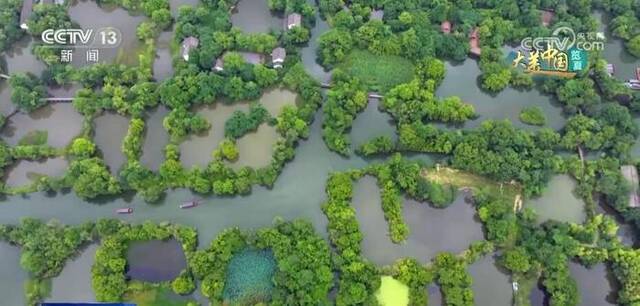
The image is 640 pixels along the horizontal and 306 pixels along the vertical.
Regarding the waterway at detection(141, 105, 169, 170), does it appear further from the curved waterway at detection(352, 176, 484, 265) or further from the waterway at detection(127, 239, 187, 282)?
the curved waterway at detection(352, 176, 484, 265)

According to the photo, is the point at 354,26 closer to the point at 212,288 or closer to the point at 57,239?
the point at 212,288

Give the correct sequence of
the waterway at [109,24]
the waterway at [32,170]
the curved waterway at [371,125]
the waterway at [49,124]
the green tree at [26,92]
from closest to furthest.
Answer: the waterway at [32,170], the green tree at [26,92], the waterway at [49,124], the curved waterway at [371,125], the waterway at [109,24]

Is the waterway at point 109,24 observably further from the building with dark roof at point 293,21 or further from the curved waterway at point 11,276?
the curved waterway at point 11,276

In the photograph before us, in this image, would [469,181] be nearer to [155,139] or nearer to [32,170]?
[155,139]

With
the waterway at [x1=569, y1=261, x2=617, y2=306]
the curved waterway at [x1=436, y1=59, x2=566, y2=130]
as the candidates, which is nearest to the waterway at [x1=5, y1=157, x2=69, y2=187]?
the curved waterway at [x1=436, y1=59, x2=566, y2=130]

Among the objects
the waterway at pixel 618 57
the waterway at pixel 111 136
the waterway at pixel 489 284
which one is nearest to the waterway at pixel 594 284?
the waterway at pixel 489 284

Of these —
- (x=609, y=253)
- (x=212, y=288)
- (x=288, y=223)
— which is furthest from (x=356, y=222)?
(x=609, y=253)
